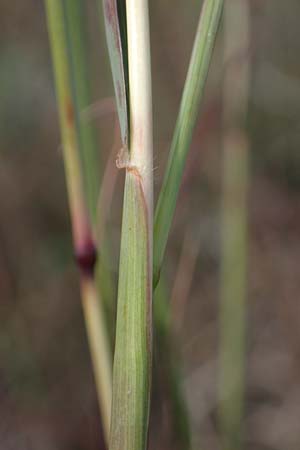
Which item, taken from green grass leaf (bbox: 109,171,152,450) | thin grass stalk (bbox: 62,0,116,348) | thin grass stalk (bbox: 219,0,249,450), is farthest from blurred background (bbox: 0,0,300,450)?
green grass leaf (bbox: 109,171,152,450)

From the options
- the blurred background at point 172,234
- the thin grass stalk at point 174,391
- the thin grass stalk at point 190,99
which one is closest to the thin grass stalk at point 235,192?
the thin grass stalk at point 174,391

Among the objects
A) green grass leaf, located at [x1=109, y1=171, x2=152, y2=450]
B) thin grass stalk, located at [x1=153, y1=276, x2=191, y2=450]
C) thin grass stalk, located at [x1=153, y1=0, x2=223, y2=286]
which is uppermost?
thin grass stalk, located at [x1=153, y1=0, x2=223, y2=286]

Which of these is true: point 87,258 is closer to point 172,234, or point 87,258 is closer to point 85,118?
point 85,118

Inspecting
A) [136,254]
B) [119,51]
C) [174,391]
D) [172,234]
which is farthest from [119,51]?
[172,234]

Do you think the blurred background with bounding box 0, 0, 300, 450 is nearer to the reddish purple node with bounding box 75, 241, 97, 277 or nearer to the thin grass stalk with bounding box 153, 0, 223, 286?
the reddish purple node with bounding box 75, 241, 97, 277

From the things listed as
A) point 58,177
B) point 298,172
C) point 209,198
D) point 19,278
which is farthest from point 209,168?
point 19,278

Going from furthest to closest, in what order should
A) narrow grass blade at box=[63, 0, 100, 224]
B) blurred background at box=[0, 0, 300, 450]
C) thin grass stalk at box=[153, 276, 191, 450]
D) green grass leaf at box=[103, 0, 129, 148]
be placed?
blurred background at box=[0, 0, 300, 450], thin grass stalk at box=[153, 276, 191, 450], narrow grass blade at box=[63, 0, 100, 224], green grass leaf at box=[103, 0, 129, 148]

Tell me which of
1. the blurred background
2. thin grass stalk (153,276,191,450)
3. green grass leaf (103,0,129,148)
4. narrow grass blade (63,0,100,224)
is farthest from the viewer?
the blurred background
